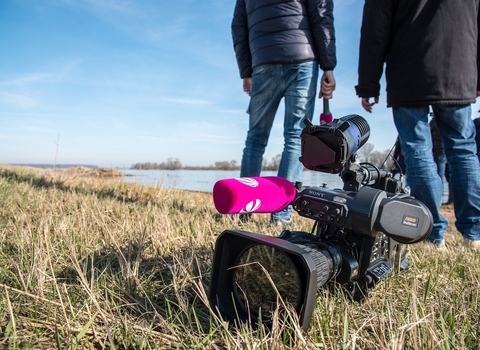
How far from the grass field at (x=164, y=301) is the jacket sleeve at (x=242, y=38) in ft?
5.33

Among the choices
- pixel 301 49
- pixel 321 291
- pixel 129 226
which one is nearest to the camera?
pixel 321 291

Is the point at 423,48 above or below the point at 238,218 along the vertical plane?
above

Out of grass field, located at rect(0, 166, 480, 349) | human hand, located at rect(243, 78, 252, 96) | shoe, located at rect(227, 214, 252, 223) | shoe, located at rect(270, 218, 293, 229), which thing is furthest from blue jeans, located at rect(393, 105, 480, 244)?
human hand, located at rect(243, 78, 252, 96)

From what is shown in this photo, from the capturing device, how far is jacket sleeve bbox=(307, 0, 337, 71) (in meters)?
2.61

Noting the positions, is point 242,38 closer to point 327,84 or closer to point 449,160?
point 327,84

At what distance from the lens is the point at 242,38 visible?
303 cm

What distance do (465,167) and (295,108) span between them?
1191 mm

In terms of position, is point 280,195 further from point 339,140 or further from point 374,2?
point 374,2

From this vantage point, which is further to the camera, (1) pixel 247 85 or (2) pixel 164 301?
(1) pixel 247 85

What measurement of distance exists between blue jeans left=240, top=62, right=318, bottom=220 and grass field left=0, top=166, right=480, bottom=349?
75 cm

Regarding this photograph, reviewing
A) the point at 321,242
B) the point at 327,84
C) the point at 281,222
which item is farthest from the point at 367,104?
the point at 321,242

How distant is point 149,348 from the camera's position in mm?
859

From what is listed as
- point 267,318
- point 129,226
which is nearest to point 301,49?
point 129,226

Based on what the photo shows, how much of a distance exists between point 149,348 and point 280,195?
0.50 m
